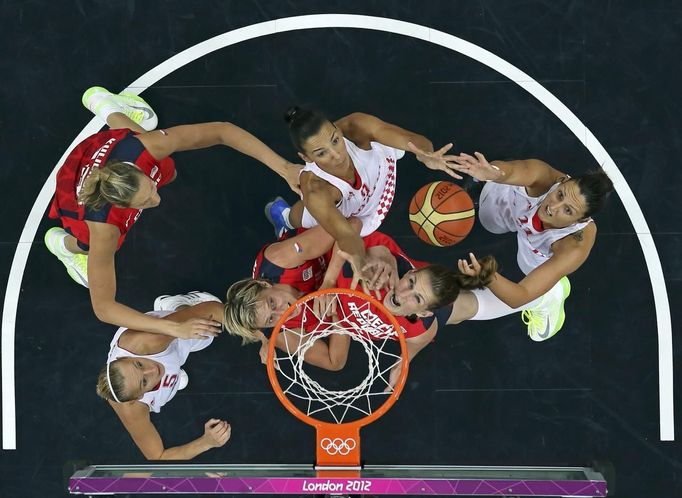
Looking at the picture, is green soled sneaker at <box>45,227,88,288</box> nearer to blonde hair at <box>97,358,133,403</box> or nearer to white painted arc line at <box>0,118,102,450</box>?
white painted arc line at <box>0,118,102,450</box>

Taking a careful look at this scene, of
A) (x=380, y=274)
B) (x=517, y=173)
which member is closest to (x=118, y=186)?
(x=380, y=274)

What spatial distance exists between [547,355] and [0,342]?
4.37 m

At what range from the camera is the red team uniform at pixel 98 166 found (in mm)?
4039

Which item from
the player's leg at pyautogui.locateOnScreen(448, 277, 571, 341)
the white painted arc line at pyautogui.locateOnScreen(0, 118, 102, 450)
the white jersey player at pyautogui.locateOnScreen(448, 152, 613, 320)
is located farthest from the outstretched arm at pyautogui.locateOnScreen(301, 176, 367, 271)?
the white painted arc line at pyautogui.locateOnScreen(0, 118, 102, 450)

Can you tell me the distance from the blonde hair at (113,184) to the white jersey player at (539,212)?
1968mm

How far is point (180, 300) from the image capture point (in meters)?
4.83

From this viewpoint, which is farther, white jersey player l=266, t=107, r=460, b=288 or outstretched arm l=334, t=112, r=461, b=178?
outstretched arm l=334, t=112, r=461, b=178

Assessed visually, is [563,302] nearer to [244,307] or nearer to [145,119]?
[244,307]

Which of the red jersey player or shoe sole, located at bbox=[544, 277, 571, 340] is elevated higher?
the red jersey player

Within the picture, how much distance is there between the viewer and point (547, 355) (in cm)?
515

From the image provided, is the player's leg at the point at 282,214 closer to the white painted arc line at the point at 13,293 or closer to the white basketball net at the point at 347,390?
the white basketball net at the point at 347,390

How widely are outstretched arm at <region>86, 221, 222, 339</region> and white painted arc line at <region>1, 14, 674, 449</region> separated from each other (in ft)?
4.61

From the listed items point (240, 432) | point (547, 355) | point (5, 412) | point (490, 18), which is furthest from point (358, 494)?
point (490, 18)

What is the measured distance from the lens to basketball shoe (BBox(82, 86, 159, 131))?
498 cm
